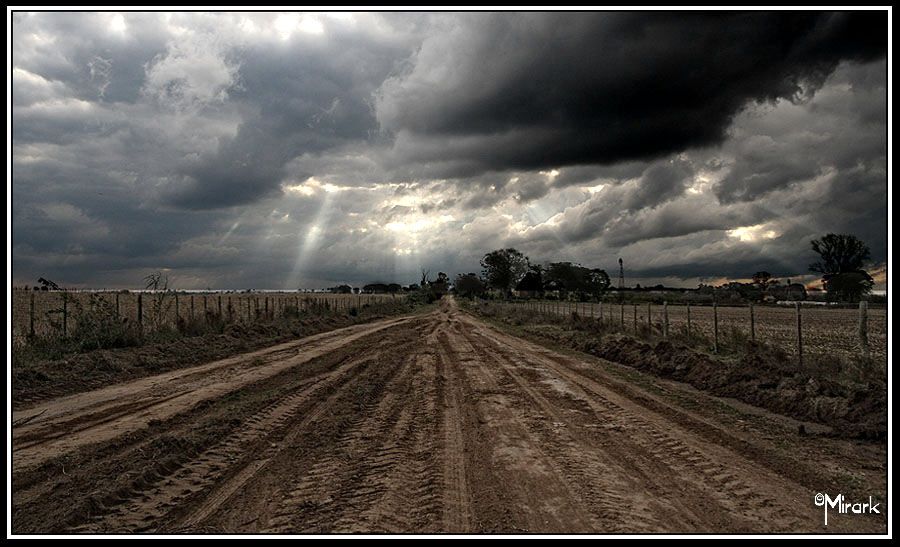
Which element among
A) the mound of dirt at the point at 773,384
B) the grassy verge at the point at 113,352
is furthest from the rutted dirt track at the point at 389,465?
the mound of dirt at the point at 773,384

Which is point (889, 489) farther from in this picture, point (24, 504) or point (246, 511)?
point (24, 504)

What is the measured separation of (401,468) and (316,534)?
1607 millimetres

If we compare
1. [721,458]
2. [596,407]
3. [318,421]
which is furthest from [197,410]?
[721,458]

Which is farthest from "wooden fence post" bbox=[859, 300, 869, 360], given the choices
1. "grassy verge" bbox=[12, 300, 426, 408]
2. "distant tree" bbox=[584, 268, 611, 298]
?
"distant tree" bbox=[584, 268, 611, 298]

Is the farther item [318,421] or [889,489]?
[318,421]

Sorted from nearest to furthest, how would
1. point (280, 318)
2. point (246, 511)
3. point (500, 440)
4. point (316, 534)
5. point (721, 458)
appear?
point (316, 534)
point (246, 511)
point (721, 458)
point (500, 440)
point (280, 318)

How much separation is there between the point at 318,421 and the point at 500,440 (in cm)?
270

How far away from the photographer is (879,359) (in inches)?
397

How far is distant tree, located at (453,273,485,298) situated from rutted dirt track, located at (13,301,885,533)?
109172 millimetres

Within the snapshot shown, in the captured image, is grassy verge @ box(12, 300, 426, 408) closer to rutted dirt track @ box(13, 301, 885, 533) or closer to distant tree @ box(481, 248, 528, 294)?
rutted dirt track @ box(13, 301, 885, 533)

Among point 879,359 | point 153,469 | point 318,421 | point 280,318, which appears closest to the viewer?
point 153,469

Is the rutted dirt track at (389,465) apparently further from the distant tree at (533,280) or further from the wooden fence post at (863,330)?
the distant tree at (533,280)

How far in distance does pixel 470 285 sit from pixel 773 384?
11763cm

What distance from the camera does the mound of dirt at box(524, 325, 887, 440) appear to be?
7691 millimetres
